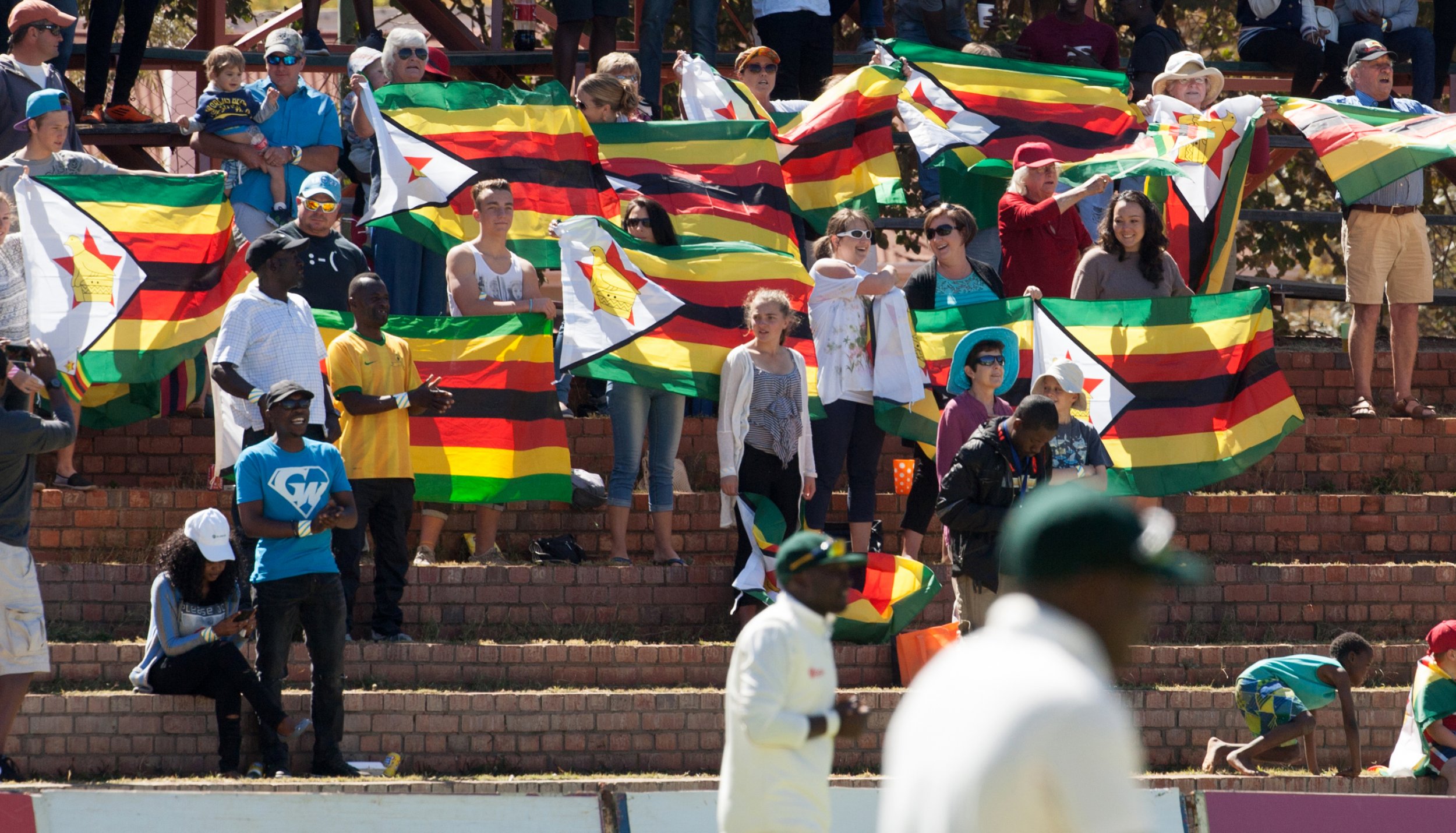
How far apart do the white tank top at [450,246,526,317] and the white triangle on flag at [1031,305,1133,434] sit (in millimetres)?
3025

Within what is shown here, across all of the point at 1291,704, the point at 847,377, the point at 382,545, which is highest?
the point at 847,377

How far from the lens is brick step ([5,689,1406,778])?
342 inches

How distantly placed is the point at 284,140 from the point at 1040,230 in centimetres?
485

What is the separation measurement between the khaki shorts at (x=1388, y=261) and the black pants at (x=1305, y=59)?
2601 mm

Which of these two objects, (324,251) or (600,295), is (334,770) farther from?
(600,295)

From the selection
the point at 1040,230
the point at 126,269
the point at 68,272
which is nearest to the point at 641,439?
the point at 1040,230

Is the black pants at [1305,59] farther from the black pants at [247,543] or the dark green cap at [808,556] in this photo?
the dark green cap at [808,556]

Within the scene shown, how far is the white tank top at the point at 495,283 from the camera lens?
10.4 meters

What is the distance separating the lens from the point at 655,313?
10.4 m

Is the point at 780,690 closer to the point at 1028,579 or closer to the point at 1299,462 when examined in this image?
the point at 1028,579

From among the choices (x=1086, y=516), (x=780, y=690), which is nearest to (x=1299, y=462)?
(x=780, y=690)

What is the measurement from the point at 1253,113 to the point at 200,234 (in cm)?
675

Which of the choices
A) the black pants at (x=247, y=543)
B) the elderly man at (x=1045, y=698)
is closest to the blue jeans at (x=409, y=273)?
the black pants at (x=247, y=543)

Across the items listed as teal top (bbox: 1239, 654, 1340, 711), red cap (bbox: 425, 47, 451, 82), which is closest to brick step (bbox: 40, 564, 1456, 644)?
teal top (bbox: 1239, 654, 1340, 711)
